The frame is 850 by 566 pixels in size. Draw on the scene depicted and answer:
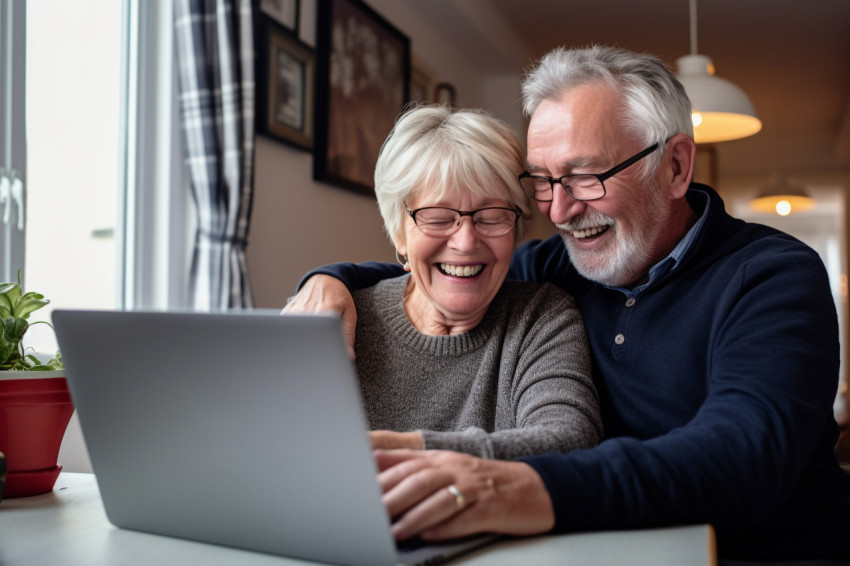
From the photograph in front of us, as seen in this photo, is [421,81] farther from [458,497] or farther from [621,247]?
[458,497]

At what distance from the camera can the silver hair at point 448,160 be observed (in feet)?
4.25

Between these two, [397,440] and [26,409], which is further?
[26,409]

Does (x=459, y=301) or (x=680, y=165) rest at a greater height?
(x=680, y=165)

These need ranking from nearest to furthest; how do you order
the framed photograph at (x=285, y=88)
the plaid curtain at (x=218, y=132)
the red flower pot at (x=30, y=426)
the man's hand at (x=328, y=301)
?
the red flower pot at (x=30, y=426), the man's hand at (x=328, y=301), the plaid curtain at (x=218, y=132), the framed photograph at (x=285, y=88)

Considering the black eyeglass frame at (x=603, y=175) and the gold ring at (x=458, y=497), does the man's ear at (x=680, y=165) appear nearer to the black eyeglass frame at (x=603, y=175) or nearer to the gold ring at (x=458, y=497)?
the black eyeglass frame at (x=603, y=175)

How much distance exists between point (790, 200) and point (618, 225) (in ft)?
17.8

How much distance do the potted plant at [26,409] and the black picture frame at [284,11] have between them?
6.53ft

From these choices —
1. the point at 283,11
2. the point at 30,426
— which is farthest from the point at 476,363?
the point at 283,11

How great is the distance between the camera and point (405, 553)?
0.77 metres

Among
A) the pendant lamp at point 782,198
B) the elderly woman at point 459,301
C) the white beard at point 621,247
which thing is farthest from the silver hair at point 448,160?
the pendant lamp at point 782,198

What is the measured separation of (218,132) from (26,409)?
174 cm

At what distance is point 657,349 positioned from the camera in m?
1.28

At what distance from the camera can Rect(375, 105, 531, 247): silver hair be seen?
130cm

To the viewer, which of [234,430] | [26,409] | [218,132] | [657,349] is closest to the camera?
[234,430]
